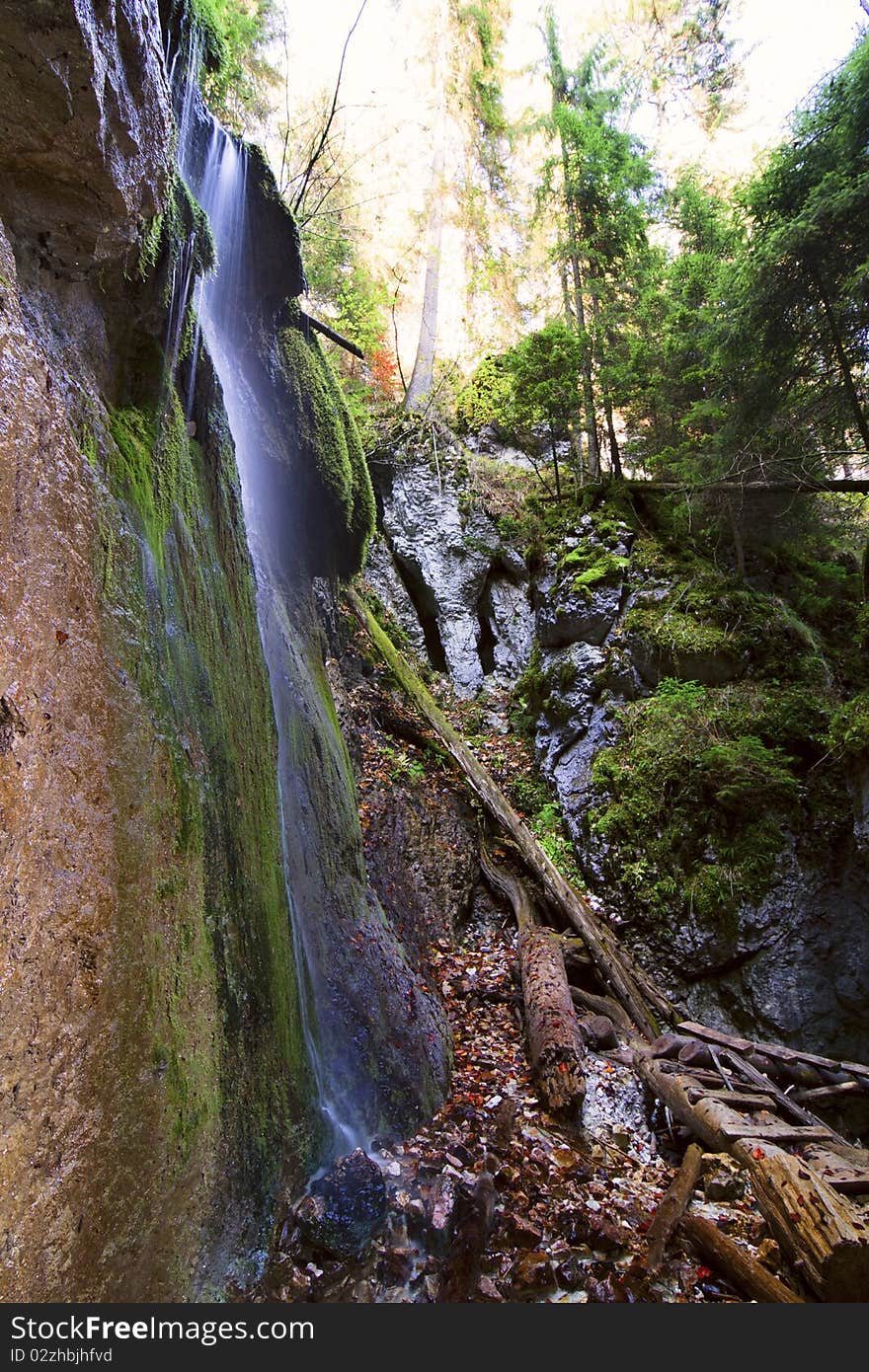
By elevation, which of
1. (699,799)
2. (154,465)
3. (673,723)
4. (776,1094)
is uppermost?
(154,465)

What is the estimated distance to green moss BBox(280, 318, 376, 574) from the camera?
20.8 feet

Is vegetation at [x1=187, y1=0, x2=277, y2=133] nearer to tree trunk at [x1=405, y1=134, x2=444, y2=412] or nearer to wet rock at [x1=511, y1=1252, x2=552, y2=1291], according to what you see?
tree trunk at [x1=405, y1=134, x2=444, y2=412]

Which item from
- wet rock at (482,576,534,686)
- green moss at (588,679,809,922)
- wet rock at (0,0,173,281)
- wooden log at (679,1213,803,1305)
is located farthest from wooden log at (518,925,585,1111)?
wet rock at (0,0,173,281)

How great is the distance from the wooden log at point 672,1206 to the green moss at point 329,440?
663 centimetres

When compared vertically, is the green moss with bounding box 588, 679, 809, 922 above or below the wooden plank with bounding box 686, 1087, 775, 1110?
above

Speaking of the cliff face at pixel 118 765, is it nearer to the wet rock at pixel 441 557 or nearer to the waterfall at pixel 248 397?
the waterfall at pixel 248 397

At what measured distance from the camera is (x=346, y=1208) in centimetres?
339

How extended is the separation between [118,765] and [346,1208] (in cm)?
286

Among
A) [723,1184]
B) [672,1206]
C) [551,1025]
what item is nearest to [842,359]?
[551,1025]

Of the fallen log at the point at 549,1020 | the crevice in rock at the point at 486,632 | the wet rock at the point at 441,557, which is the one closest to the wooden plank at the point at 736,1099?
the fallen log at the point at 549,1020

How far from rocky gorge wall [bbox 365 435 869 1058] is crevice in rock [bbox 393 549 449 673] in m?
0.03

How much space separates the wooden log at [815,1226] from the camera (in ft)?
10.0

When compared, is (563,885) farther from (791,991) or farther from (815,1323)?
(815,1323)

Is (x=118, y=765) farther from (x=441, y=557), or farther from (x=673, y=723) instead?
(x=441, y=557)
